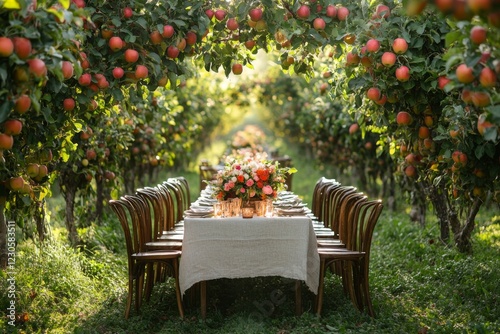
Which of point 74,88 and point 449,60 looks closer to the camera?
point 449,60

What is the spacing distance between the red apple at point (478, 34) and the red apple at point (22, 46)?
90.6 inches

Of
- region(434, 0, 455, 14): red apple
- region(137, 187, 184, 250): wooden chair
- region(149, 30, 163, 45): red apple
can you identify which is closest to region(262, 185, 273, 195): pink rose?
region(137, 187, 184, 250): wooden chair

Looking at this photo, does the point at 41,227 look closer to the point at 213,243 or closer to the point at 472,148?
the point at 213,243

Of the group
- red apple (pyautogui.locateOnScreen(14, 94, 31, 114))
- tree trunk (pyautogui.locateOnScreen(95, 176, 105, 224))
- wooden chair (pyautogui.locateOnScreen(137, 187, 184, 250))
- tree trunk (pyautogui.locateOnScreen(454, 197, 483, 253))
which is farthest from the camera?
tree trunk (pyautogui.locateOnScreen(95, 176, 105, 224))

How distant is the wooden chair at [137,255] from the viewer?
5031mm

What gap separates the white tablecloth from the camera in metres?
4.84

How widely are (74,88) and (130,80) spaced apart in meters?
0.44

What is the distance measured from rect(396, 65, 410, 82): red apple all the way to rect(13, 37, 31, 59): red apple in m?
2.65

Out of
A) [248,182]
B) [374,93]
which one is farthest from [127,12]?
[374,93]

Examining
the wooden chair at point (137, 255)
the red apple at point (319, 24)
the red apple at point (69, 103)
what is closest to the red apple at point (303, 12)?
the red apple at point (319, 24)

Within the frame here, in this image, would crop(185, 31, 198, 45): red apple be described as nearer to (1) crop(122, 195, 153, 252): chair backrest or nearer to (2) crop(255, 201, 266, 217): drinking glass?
(1) crop(122, 195, 153, 252): chair backrest

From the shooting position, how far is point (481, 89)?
11.6 ft

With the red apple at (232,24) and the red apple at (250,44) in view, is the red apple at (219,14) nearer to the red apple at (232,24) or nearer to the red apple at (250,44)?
the red apple at (232,24)

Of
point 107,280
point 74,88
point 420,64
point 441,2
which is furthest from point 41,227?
point 441,2
